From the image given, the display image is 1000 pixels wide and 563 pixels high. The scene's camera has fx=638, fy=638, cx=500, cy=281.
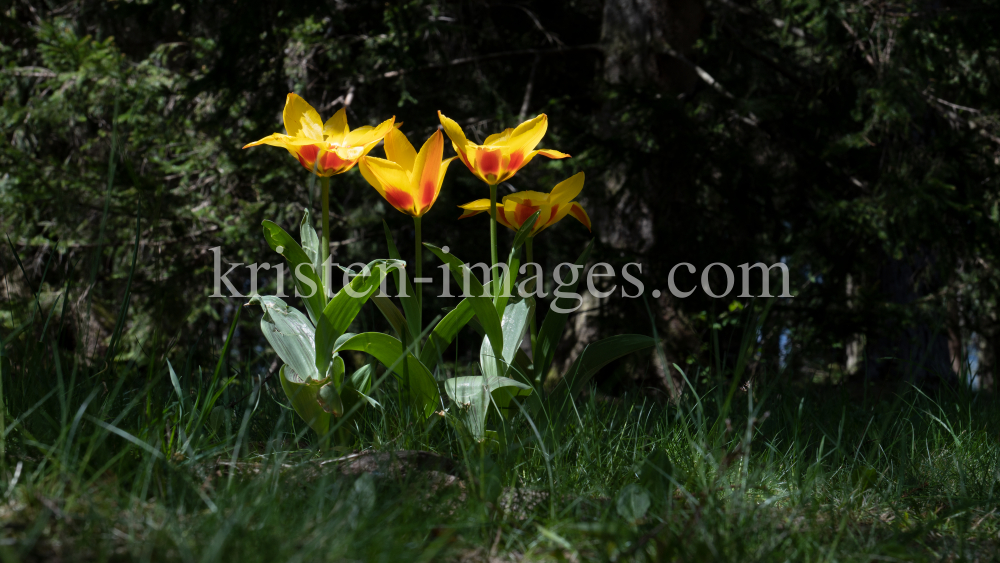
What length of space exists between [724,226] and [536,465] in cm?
311

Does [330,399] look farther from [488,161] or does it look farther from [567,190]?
[567,190]

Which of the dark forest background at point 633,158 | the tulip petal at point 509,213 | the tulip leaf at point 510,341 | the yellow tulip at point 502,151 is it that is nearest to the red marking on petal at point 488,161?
the yellow tulip at point 502,151

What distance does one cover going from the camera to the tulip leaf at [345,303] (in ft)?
4.74

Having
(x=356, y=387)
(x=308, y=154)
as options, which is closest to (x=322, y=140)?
(x=308, y=154)

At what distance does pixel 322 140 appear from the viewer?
155cm

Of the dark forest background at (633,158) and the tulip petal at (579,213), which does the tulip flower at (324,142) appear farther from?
the dark forest background at (633,158)

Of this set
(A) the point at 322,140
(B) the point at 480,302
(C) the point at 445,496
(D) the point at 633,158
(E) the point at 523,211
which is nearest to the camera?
(C) the point at 445,496

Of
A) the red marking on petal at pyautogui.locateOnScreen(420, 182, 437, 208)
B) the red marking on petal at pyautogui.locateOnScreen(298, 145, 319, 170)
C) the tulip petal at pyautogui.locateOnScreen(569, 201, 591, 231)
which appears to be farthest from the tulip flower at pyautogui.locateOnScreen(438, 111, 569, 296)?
the red marking on petal at pyautogui.locateOnScreen(298, 145, 319, 170)

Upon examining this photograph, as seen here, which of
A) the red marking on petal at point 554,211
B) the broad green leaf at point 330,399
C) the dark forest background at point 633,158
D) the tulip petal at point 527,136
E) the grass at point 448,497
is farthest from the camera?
the dark forest background at point 633,158

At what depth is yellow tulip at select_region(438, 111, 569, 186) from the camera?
153cm

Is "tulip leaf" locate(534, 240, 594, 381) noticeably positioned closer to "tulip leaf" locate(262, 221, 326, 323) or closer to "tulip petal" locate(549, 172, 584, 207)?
"tulip petal" locate(549, 172, 584, 207)

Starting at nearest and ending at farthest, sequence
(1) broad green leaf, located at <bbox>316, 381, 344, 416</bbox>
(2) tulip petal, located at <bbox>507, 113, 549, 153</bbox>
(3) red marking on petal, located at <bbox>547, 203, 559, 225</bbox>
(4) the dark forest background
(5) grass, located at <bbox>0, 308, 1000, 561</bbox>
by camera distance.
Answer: (5) grass, located at <bbox>0, 308, 1000, 561</bbox> < (1) broad green leaf, located at <bbox>316, 381, 344, 416</bbox> < (2) tulip petal, located at <bbox>507, 113, 549, 153</bbox> < (3) red marking on petal, located at <bbox>547, 203, 559, 225</bbox> < (4) the dark forest background

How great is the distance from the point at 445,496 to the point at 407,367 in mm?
489

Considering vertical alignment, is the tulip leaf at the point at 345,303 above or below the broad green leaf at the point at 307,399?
above
